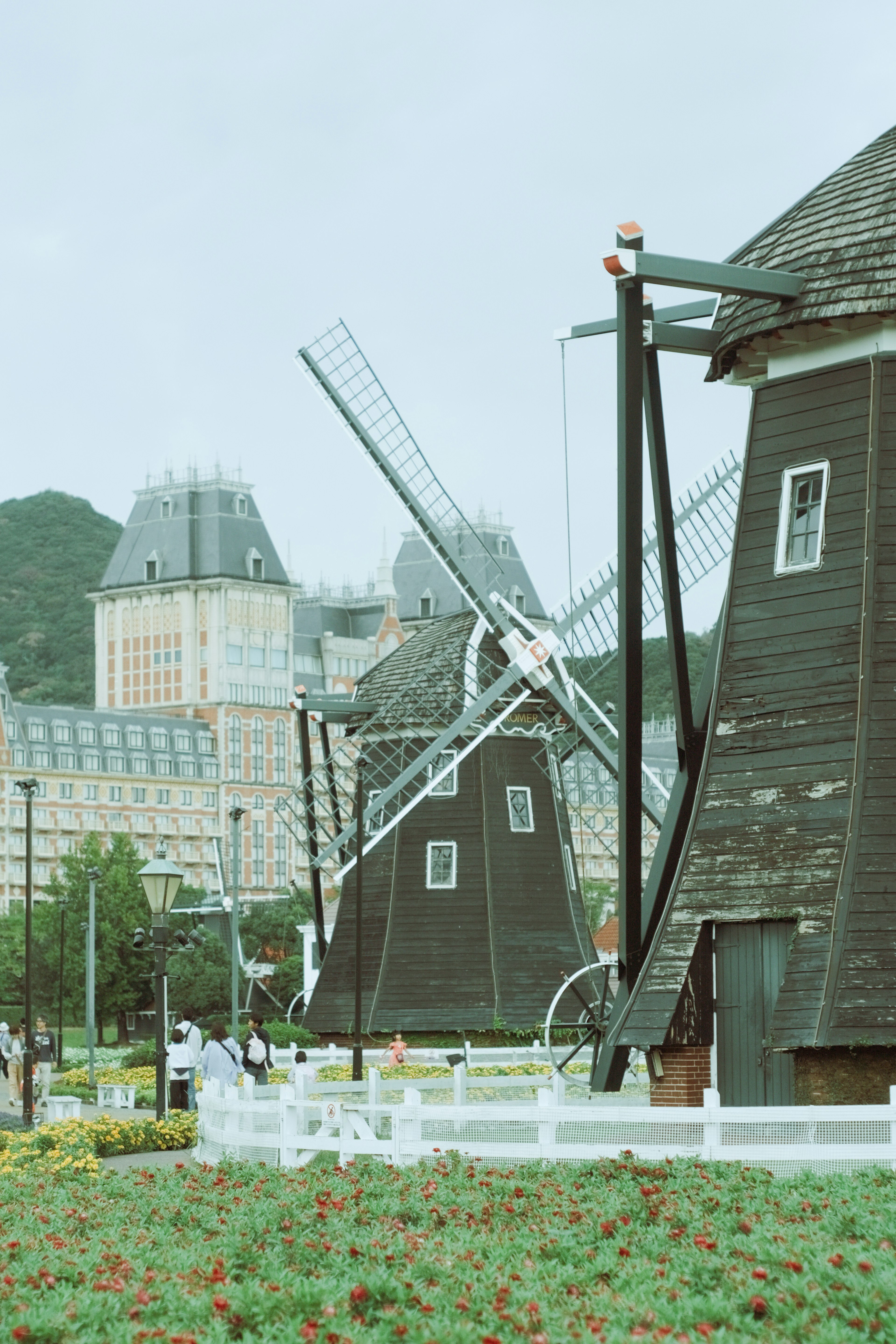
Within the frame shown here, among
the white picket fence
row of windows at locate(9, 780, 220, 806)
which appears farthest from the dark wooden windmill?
row of windows at locate(9, 780, 220, 806)

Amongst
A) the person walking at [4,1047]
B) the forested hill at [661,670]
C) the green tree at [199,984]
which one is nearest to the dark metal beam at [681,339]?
the person walking at [4,1047]

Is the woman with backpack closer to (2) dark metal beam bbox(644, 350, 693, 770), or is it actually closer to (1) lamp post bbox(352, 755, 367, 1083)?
(1) lamp post bbox(352, 755, 367, 1083)

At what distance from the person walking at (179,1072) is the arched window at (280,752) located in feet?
333

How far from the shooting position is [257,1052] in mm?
23641

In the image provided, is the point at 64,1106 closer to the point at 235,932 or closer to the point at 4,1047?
the point at 235,932

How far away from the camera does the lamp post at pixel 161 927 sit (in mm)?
20953

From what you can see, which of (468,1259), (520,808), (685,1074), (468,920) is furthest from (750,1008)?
(520,808)

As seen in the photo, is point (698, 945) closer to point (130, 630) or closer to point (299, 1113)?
point (299, 1113)

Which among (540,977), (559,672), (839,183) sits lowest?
(540,977)

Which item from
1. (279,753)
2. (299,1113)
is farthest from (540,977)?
(279,753)

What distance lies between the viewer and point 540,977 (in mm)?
35625

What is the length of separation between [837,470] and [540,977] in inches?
800

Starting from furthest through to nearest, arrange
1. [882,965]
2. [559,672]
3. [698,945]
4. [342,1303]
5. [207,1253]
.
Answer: [559,672] → [698,945] → [882,965] → [207,1253] → [342,1303]

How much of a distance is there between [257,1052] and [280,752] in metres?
106
